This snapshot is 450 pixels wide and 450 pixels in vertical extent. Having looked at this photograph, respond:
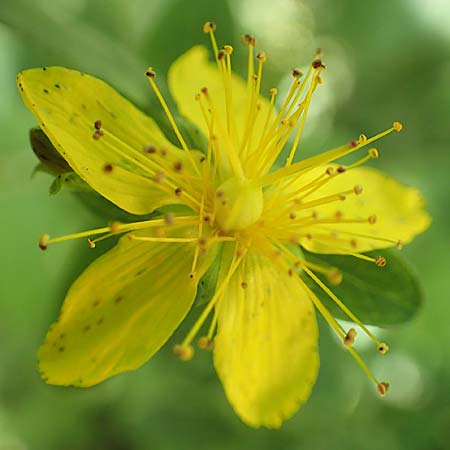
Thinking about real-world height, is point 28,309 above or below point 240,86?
below

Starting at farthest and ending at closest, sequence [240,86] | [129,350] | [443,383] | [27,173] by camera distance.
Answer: [443,383] → [27,173] → [240,86] → [129,350]

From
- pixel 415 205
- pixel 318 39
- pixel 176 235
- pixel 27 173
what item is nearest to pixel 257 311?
pixel 176 235

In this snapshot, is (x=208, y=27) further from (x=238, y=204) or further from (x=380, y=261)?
(x=380, y=261)

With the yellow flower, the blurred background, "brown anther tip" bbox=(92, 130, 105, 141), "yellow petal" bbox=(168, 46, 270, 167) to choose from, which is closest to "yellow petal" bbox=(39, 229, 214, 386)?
the yellow flower

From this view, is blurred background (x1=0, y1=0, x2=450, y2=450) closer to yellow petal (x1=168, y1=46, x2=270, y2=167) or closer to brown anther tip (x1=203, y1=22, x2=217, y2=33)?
yellow petal (x1=168, y1=46, x2=270, y2=167)

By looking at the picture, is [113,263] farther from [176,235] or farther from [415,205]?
[415,205]
